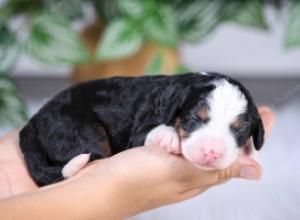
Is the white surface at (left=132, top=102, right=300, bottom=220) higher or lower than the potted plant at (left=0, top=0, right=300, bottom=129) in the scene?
lower

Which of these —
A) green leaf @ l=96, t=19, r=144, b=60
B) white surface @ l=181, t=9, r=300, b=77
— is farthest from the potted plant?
white surface @ l=181, t=9, r=300, b=77

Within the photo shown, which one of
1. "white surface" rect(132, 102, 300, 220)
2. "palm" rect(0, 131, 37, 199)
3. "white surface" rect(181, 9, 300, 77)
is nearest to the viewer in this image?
"palm" rect(0, 131, 37, 199)

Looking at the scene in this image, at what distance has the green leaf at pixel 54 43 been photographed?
7.38 feet

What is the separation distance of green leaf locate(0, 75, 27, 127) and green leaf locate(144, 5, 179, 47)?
0.57 meters

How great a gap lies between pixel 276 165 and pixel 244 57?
1.18 m

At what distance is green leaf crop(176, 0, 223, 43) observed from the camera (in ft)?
7.91

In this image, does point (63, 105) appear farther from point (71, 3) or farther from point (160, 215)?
point (71, 3)

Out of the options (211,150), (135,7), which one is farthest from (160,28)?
(211,150)

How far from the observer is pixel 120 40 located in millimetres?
2221

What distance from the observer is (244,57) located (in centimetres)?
331

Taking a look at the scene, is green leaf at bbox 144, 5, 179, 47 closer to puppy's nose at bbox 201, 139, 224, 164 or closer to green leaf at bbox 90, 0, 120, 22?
green leaf at bbox 90, 0, 120, 22

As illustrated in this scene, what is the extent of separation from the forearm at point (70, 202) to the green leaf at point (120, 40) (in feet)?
3.17

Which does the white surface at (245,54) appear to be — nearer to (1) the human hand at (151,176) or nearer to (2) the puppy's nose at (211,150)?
(1) the human hand at (151,176)

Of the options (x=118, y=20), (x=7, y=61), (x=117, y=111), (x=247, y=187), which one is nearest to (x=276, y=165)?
(x=247, y=187)
